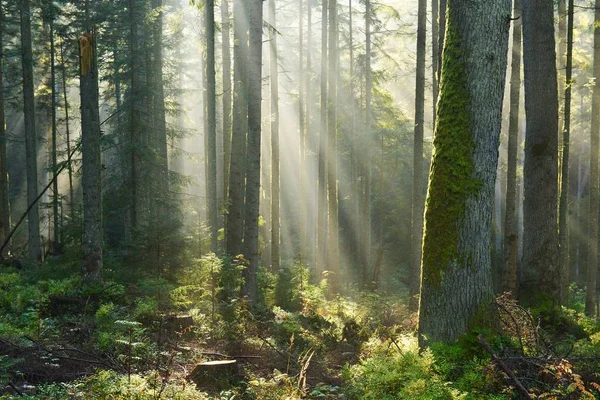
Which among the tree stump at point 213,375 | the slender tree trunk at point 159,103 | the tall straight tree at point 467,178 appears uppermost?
the slender tree trunk at point 159,103

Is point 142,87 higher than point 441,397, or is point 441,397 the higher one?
point 142,87

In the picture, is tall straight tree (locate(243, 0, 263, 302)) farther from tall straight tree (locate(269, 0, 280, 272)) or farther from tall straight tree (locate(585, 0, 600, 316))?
tall straight tree (locate(585, 0, 600, 316))

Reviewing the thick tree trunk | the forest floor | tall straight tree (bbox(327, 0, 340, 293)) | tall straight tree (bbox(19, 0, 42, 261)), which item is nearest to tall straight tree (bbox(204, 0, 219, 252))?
the forest floor

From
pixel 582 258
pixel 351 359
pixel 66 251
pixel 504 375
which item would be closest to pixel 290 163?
pixel 582 258

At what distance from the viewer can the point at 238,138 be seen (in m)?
15.2

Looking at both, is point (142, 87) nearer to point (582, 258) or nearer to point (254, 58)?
point (254, 58)

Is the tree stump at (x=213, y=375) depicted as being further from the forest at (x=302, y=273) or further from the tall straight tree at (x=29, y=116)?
the tall straight tree at (x=29, y=116)

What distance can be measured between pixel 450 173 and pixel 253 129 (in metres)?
6.30

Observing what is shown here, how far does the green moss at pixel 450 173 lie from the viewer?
6.27 m

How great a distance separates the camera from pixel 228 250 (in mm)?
14469

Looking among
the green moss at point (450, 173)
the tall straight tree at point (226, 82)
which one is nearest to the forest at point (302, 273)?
the green moss at point (450, 173)

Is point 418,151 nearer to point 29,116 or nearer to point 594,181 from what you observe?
point 594,181

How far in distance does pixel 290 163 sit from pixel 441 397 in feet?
121

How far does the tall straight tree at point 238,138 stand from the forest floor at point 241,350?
2505 mm
